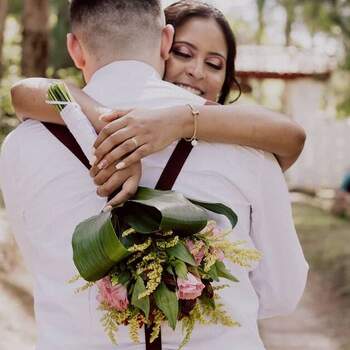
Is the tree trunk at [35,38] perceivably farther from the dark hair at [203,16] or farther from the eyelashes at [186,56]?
the eyelashes at [186,56]

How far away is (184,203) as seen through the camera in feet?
5.54

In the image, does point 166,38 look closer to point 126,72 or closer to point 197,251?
point 126,72

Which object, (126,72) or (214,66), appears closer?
(126,72)

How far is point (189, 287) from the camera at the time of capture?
1689 millimetres

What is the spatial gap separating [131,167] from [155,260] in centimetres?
22

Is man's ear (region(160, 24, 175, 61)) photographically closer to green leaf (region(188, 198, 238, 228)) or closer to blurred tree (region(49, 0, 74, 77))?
green leaf (region(188, 198, 238, 228))

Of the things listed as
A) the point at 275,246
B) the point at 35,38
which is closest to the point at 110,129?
the point at 275,246

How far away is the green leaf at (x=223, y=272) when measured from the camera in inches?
69.2

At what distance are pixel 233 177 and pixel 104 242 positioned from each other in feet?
1.20

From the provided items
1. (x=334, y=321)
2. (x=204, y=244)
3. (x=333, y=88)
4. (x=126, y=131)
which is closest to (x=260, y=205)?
(x=204, y=244)

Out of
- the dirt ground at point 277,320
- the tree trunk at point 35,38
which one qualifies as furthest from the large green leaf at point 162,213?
the tree trunk at point 35,38

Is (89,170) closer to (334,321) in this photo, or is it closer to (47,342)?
(47,342)

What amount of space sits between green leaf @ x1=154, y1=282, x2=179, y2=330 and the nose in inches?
52.4

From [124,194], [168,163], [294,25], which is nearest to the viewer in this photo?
[124,194]
